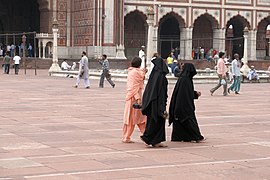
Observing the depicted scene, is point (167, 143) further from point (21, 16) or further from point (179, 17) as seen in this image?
point (21, 16)

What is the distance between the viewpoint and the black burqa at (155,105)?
9.27m

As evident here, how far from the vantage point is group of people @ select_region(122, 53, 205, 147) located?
932 cm

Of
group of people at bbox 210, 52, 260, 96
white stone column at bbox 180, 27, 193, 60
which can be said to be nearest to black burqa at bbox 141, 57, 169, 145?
→ group of people at bbox 210, 52, 260, 96

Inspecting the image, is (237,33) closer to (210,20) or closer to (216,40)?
(210,20)

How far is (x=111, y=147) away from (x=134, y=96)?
925 mm

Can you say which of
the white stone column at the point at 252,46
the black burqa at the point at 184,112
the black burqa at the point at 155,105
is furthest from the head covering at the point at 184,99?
the white stone column at the point at 252,46

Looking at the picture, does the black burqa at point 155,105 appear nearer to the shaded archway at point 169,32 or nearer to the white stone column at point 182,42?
the white stone column at point 182,42

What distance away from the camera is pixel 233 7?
1801 inches

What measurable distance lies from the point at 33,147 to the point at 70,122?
3078 millimetres

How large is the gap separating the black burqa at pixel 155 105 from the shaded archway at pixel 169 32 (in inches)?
1372

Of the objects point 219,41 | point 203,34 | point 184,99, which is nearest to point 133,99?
point 184,99

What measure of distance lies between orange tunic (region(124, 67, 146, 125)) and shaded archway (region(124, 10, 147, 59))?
33.6 meters

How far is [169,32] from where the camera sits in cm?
4834

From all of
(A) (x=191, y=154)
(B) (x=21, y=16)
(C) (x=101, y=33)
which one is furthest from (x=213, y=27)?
(A) (x=191, y=154)
